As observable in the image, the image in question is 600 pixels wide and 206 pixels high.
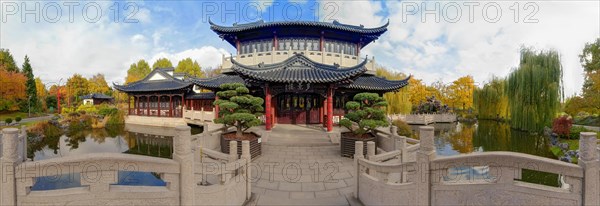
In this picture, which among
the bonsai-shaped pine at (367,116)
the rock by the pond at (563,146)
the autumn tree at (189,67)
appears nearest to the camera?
the bonsai-shaped pine at (367,116)

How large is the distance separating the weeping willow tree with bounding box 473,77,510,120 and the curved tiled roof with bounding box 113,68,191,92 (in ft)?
109

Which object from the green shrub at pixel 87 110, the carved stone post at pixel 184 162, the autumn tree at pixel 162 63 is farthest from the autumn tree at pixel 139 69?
the carved stone post at pixel 184 162

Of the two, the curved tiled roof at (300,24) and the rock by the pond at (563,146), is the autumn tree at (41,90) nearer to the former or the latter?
the curved tiled roof at (300,24)

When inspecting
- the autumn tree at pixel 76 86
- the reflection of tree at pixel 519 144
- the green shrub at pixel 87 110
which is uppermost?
the autumn tree at pixel 76 86

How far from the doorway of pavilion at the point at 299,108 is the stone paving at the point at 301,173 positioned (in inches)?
137

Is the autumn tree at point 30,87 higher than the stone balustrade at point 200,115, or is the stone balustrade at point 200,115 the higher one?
the autumn tree at point 30,87

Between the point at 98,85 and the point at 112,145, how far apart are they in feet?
147

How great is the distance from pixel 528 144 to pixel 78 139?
2908 cm

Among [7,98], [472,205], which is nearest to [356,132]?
[472,205]

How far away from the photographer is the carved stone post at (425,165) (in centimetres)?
392

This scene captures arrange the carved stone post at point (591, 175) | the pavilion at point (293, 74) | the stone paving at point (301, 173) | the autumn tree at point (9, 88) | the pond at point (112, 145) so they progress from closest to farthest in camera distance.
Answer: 1. the carved stone post at point (591, 175)
2. the stone paving at point (301, 173)
3. the pond at point (112, 145)
4. the pavilion at point (293, 74)
5. the autumn tree at point (9, 88)

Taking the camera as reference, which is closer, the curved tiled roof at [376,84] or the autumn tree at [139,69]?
the curved tiled roof at [376,84]

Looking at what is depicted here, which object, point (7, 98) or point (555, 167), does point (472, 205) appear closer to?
point (555, 167)

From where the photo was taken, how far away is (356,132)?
952 centimetres
